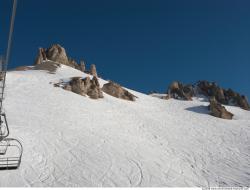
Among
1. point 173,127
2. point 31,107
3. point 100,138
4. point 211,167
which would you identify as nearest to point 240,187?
point 211,167

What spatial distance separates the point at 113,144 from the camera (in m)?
21.8

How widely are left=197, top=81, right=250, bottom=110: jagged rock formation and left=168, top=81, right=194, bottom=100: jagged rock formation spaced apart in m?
4.54

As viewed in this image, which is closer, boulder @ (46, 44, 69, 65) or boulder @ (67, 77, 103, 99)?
boulder @ (67, 77, 103, 99)

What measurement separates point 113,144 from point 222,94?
211 feet

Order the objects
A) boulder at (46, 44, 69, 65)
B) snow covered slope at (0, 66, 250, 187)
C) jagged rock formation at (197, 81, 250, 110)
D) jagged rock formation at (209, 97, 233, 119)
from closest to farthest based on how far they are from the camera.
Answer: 1. snow covered slope at (0, 66, 250, 187)
2. jagged rock formation at (209, 97, 233, 119)
3. jagged rock formation at (197, 81, 250, 110)
4. boulder at (46, 44, 69, 65)

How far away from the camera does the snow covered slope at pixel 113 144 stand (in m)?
15.7

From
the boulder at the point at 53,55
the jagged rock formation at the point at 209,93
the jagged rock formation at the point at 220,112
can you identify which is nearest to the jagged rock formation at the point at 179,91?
the jagged rock formation at the point at 209,93

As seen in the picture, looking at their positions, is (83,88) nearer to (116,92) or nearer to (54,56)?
(116,92)

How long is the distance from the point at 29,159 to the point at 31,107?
14.7 meters

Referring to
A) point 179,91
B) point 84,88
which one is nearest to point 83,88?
point 84,88

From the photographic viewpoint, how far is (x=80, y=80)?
1763 inches

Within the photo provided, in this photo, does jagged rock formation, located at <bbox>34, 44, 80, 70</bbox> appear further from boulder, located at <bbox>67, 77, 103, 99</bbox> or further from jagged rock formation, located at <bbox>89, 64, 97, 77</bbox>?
boulder, located at <bbox>67, 77, 103, 99</bbox>

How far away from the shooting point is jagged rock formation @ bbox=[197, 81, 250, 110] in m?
70.4

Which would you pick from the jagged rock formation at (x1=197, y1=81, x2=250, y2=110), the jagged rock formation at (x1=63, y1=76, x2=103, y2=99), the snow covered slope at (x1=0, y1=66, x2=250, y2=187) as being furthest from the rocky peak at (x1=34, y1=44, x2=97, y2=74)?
the jagged rock formation at (x1=197, y1=81, x2=250, y2=110)
